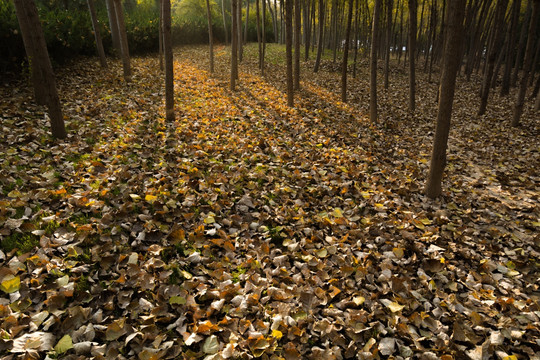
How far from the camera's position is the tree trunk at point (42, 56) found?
527cm

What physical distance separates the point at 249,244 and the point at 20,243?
261 cm

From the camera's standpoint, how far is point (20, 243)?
3.29 meters

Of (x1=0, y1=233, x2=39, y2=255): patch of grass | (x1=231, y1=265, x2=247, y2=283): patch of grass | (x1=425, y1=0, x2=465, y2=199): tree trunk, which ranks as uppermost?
(x1=425, y1=0, x2=465, y2=199): tree trunk

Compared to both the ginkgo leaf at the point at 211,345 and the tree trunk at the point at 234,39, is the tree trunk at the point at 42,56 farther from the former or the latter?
the tree trunk at the point at 234,39

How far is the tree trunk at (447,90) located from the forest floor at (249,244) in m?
0.45

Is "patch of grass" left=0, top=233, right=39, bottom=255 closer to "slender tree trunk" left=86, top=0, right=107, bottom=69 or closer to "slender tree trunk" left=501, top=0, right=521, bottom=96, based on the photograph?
"slender tree trunk" left=86, top=0, right=107, bottom=69

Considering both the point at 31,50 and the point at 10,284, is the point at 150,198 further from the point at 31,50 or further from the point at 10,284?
the point at 31,50

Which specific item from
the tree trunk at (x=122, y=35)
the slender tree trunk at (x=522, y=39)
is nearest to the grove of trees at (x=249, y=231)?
the tree trunk at (x=122, y=35)

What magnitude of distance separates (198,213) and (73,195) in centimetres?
174

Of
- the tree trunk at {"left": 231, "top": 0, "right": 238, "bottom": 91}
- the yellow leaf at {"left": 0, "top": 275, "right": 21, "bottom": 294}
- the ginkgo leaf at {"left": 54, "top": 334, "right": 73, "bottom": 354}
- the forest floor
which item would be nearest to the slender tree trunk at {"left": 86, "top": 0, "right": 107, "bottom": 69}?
the forest floor

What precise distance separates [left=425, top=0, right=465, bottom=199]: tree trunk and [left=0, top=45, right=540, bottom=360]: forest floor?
45cm

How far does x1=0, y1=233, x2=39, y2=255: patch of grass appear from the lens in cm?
323

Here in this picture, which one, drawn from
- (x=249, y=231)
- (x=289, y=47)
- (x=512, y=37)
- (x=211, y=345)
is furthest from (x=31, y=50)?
(x=512, y=37)

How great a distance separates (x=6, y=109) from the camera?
655cm
